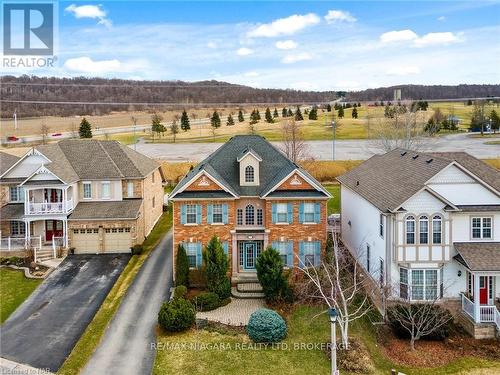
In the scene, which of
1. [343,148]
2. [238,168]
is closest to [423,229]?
[238,168]

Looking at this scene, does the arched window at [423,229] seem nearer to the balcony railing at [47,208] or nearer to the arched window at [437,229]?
the arched window at [437,229]

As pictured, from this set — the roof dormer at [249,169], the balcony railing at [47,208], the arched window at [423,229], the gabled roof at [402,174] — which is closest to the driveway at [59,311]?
the balcony railing at [47,208]

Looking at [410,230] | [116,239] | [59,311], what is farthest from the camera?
[116,239]

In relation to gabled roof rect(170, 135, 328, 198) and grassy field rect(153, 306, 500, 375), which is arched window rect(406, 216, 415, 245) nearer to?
grassy field rect(153, 306, 500, 375)

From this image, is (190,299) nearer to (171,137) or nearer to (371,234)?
(371,234)

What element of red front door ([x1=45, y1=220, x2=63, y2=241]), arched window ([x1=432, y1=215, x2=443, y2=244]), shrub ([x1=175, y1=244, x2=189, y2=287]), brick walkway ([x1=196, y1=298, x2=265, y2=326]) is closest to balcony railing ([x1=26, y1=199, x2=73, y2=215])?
red front door ([x1=45, y1=220, x2=63, y2=241])

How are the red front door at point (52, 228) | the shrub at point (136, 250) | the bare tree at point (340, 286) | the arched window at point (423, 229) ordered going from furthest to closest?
the red front door at point (52, 228), the shrub at point (136, 250), the bare tree at point (340, 286), the arched window at point (423, 229)

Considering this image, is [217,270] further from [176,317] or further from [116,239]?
[116,239]
